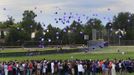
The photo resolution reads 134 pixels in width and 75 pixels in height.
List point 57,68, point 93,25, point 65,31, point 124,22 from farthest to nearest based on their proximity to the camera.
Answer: point 124,22 < point 93,25 < point 65,31 < point 57,68

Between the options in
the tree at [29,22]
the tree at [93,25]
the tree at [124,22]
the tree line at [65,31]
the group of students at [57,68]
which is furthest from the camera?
the tree at [124,22]

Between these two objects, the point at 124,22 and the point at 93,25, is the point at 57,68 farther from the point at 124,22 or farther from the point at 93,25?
the point at 124,22

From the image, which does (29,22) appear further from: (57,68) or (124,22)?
(57,68)

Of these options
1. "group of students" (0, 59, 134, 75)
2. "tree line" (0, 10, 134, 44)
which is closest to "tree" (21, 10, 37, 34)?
"tree line" (0, 10, 134, 44)

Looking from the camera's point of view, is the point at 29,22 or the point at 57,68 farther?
the point at 29,22

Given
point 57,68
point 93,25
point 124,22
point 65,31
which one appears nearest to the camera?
point 57,68

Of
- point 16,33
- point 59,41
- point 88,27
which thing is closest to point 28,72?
point 59,41

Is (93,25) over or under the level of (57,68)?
over

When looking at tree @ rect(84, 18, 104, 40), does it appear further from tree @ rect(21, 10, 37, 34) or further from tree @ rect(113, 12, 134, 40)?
tree @ rect(21, 10, 37, 34)

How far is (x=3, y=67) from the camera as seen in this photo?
33.4m

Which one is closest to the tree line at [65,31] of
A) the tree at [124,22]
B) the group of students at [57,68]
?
the tree at [124,22]

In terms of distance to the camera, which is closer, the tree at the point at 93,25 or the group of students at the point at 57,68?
the group of students at the point at 57,68

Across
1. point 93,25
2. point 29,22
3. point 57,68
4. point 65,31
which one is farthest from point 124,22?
point 57,68

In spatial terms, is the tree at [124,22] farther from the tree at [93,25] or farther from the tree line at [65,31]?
the tree at [93,25]
